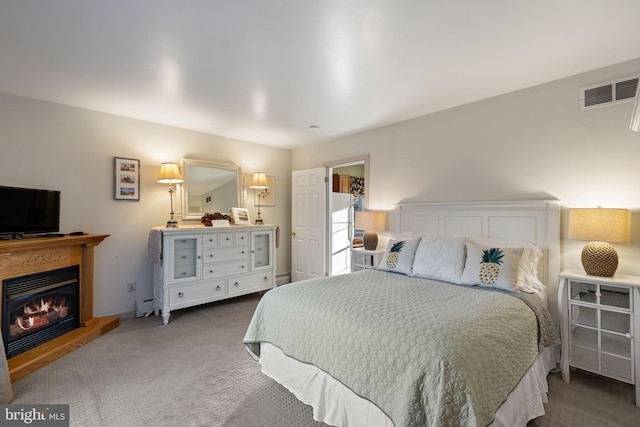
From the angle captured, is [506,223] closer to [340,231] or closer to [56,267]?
[340,231]

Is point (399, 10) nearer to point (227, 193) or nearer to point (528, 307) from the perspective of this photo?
point (528, 307)

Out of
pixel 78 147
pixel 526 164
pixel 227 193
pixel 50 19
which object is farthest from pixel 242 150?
pixel 526 164

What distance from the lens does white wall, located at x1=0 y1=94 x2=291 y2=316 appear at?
2854 millimetres

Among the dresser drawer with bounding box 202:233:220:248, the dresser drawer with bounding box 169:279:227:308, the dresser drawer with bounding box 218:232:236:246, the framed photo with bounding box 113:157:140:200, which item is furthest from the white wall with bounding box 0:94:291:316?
the dresser drawer with bounding box 218:232:236:246

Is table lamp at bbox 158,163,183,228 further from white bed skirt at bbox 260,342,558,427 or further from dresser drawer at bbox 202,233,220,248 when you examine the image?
white bed skirt at bbox 260,342,558,427

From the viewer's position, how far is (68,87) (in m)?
2.66

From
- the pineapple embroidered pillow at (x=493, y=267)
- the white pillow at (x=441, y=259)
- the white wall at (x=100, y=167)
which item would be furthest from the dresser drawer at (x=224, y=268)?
the pineapple embroidered pillow at (x=493, y=267)

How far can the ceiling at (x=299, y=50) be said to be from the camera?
5.42 ft

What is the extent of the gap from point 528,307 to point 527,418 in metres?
0.66

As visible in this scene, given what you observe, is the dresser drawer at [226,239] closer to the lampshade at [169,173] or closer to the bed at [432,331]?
the lampshade at [169,173]

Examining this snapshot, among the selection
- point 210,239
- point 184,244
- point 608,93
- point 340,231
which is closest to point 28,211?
point 184,244

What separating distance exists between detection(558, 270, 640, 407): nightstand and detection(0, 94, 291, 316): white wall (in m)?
4.36

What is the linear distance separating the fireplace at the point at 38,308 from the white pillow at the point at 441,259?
3.48 m

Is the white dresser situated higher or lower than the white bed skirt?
higher
